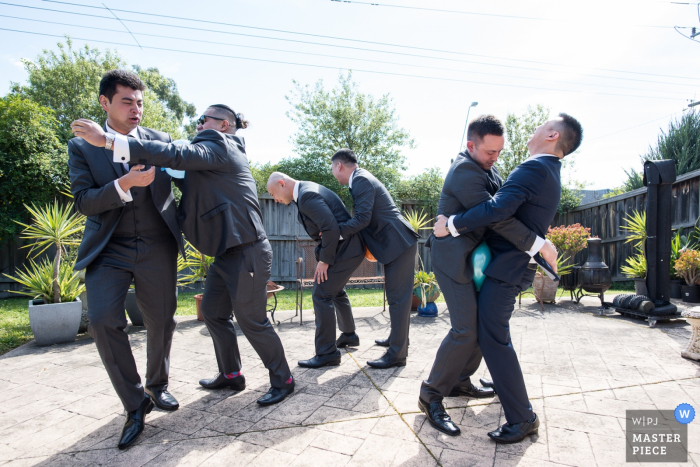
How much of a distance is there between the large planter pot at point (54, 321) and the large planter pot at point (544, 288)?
6.47m

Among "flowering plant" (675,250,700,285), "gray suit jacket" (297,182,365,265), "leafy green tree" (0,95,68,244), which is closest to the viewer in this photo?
"gray suit jacket" (297,182,365,265)

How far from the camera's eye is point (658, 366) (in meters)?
3.46

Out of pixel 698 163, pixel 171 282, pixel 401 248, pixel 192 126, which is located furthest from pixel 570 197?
pixel 192 126

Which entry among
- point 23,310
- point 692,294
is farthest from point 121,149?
point 692,294

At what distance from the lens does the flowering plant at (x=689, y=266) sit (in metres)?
6.41

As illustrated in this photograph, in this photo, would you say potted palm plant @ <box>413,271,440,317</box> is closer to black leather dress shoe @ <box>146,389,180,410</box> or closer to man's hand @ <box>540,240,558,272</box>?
man's hand @ <box>540,240,558,272</box>

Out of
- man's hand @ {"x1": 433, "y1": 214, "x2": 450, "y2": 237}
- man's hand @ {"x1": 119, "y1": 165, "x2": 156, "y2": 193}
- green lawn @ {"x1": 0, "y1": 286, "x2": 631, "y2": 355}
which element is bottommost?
green lawn @ {"x1": 0, "y1": 286, "x2": 631, "y2": 355}

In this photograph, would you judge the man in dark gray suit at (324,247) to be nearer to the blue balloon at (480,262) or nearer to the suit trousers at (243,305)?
the suit trousers at (243,305)

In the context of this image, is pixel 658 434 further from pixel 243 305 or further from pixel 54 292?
pixel 54 292

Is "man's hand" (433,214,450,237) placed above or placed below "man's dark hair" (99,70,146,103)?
below

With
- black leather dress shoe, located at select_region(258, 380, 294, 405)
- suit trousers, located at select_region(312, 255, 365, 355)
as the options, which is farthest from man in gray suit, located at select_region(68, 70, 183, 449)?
suit trousers, located at select_region(312, 255, 365, 355)

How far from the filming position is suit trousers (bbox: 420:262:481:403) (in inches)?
93.7

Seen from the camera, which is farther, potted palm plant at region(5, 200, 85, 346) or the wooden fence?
the wooden fence

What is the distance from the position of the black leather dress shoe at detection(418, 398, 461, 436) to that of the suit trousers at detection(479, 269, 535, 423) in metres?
0.32
